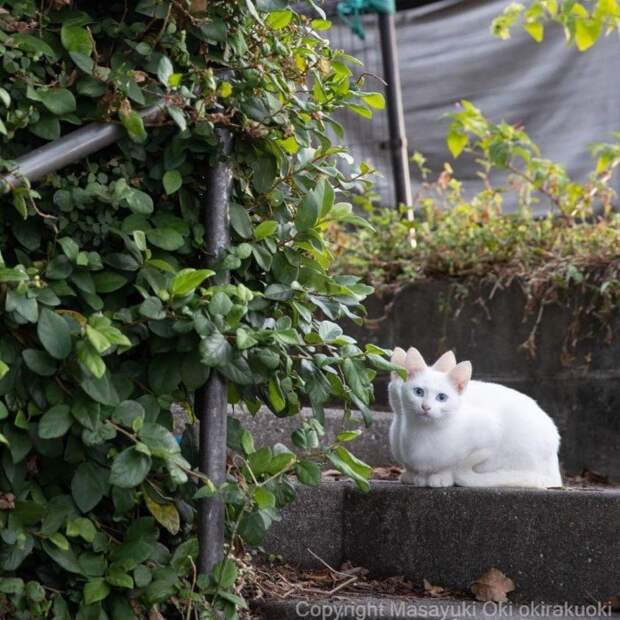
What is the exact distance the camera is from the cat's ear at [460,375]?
265 cm

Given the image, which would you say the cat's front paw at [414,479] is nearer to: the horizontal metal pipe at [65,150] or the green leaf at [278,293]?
the green leaf at [278,293]

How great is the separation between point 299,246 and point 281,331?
0.29 m

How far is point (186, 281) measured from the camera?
6.04 feet

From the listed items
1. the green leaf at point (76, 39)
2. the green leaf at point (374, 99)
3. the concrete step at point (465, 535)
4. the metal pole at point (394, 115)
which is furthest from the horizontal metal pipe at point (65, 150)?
the metal pole at point (394, 115)

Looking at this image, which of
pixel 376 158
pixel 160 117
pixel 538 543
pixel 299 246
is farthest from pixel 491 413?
pixel 376 158

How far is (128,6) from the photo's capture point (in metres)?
2.00

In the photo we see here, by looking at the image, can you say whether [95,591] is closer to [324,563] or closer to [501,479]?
[324,563]

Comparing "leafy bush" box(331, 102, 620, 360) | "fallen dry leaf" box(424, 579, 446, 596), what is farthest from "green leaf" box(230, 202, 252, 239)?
"leafy bush" box(331, 102, 620, 360)

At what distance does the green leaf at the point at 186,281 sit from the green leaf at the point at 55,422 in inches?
11.1

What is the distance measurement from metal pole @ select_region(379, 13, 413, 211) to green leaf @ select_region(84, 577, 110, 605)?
341 centimetres

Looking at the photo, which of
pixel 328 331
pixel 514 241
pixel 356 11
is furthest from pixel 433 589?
pixel 356 11

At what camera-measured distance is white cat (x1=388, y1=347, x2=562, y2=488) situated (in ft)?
8.59

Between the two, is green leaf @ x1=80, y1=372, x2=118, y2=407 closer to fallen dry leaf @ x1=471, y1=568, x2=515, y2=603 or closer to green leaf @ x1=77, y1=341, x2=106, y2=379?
green leaf @ x1=77, y1=341, x2=106, y2=379

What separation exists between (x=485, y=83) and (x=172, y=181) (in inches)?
145
